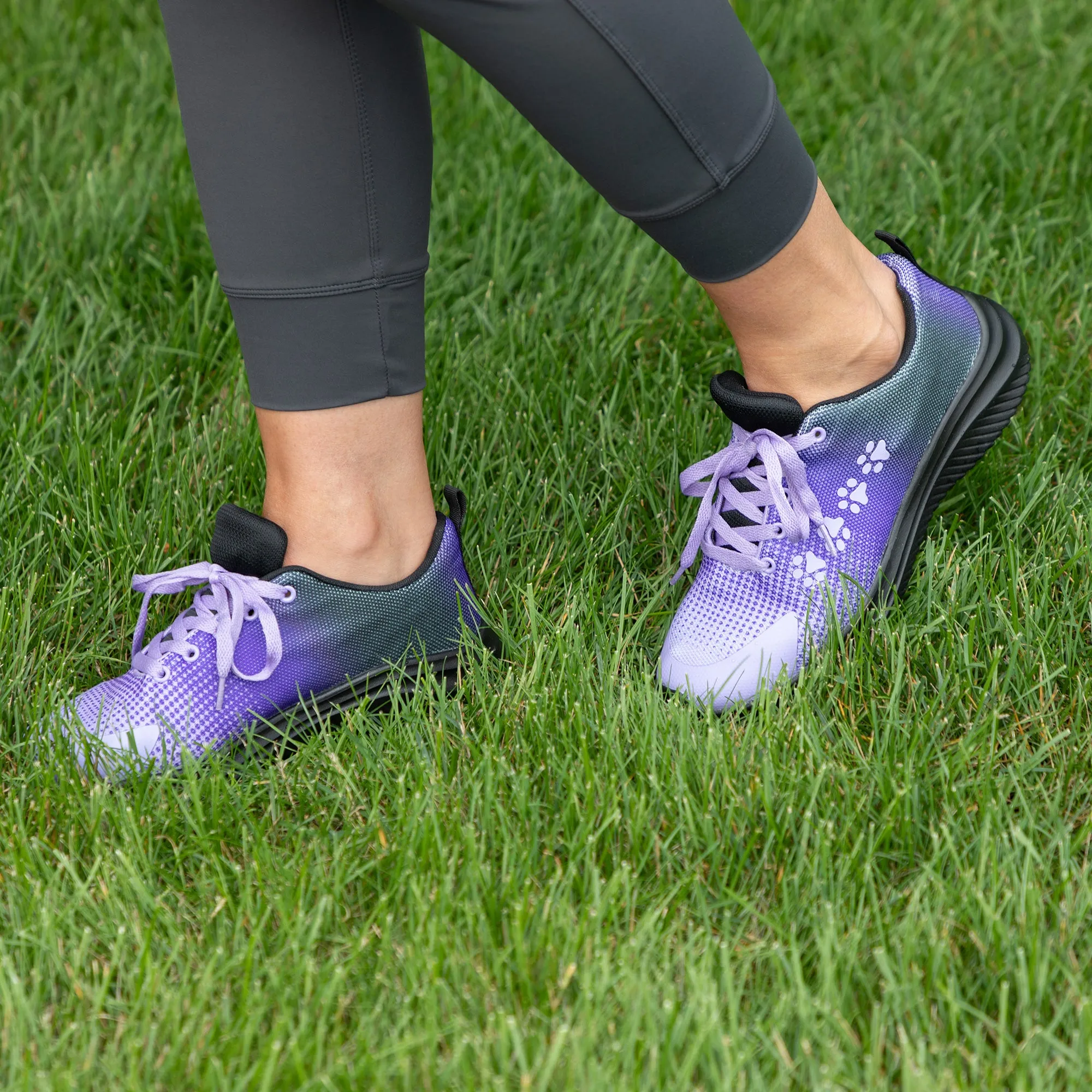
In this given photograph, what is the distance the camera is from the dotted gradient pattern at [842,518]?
4.41 feet

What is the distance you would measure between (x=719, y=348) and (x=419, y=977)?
125cm

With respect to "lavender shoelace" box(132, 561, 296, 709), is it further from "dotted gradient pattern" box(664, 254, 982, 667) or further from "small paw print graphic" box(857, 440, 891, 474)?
"small paw print graphic" box(857, 440, 891, 474)

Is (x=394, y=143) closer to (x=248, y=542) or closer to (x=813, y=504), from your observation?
(x=248, y=542)

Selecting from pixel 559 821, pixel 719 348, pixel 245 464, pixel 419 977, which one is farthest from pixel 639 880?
pixel 719 348

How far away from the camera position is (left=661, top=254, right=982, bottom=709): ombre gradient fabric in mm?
1337

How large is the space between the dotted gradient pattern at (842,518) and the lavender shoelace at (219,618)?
45 cm

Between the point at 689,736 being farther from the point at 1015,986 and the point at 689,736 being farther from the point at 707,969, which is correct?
the point at 1015,986

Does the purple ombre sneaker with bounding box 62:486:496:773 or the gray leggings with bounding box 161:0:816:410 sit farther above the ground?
the gray leggings with bounding box 161:0:816:410

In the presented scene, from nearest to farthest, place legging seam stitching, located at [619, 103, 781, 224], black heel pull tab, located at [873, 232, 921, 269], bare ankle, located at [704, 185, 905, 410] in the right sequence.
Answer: legging seam stitching, located at [619, 103, 781, 224], bare ankle, located at [704, 185, 905, 410], black heel pull tab, located at [873, 232, 921, 269]

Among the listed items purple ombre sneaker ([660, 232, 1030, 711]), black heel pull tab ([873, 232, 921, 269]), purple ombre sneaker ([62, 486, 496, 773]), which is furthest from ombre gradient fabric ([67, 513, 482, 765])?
black heel pull tab ([873, 232, 921, 269])

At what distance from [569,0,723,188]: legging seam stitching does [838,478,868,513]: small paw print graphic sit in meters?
0.41

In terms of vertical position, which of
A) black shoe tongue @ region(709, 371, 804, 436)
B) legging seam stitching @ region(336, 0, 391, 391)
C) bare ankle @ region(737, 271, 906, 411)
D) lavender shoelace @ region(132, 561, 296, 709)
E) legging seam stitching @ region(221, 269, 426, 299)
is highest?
legging seam stitching @ region(336, 0, 391, 391)

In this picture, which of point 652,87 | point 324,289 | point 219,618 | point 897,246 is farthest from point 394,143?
point 897,246

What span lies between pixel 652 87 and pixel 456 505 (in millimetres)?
566
